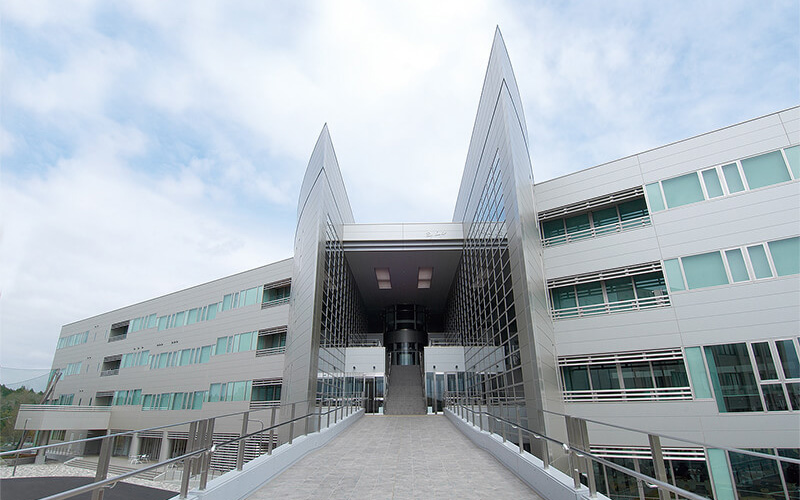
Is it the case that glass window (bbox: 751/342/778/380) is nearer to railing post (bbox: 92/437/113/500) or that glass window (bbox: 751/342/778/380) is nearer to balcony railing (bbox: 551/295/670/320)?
balcony railing (bbox: 551/295/670/320)

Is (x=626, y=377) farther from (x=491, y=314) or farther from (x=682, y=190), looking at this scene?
(x=682, y=190)

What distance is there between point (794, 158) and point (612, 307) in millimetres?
6352

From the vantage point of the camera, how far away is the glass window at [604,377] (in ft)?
44.1

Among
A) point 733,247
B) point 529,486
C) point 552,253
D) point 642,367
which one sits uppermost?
point 552,253

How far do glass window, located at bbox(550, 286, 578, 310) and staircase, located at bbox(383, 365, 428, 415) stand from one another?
1240 centimetres

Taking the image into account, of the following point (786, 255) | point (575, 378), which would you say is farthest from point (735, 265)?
point (575, 378)

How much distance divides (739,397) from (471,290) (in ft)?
37.7

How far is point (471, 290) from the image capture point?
69.2 ft

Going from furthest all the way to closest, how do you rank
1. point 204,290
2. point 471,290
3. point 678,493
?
point 204,290 < point 471,290 < point 678,493

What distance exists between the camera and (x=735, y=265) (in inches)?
471

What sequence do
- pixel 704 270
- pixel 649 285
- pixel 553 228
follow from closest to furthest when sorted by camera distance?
1. pixel 704 270
2. pixel 649 285
3. pixel 553 228

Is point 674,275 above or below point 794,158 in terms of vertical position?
below

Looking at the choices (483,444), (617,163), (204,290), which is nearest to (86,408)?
(204,290)

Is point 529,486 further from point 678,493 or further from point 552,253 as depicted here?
point 552,253
